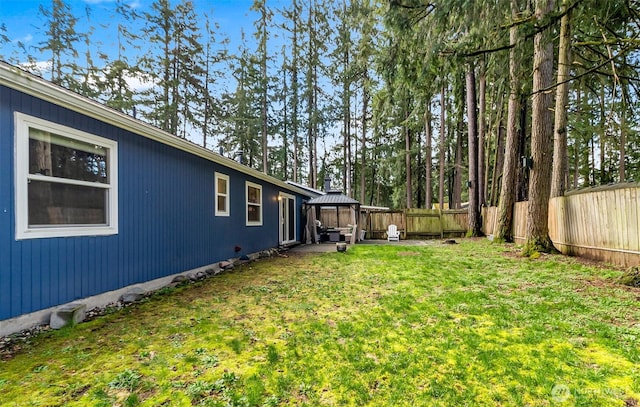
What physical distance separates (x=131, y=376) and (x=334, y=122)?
61.8 ft

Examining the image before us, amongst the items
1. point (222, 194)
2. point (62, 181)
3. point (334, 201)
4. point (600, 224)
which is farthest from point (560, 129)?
point (62, 181)

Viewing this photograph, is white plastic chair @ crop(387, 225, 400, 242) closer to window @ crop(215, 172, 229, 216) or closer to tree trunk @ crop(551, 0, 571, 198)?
tree trunk @ crop(551, 0, 571, 198)

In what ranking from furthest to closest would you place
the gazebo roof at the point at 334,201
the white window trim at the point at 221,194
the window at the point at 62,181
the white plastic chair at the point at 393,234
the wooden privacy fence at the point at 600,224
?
the white plastic chair at the point at 393,234 < the gazebo roof at the point at 334,201 < the white window trim at the point at 221,194 < the wooden privacy fence at the point at 600,224 < the window at the point at 62,181

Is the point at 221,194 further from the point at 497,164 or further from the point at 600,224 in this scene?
the point at 497,164

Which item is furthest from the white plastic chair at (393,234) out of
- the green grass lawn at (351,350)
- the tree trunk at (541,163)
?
the green grass lawn at (351,350)

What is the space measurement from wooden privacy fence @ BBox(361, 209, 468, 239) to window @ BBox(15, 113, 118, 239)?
37.7 ft

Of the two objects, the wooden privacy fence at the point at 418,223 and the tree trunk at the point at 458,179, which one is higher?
the tree trunk at the point at 458,179

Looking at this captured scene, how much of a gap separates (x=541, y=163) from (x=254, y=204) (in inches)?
294

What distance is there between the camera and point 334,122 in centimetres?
1962

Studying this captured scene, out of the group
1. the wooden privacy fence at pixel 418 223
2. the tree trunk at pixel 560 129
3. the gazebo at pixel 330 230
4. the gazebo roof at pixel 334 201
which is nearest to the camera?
the tree trunk at pixel 560 129

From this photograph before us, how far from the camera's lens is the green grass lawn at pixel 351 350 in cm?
195

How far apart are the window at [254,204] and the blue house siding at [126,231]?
28.5 inches

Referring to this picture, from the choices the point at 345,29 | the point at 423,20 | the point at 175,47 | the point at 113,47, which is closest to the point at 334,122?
the point at 345,29

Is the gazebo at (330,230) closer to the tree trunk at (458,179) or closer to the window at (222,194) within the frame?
the window at (222,194)
